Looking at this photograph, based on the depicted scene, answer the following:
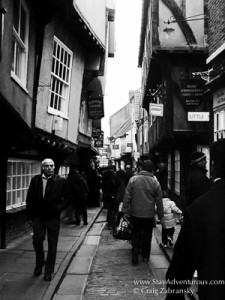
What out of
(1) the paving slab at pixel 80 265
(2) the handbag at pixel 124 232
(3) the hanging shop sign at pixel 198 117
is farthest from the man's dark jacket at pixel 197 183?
(3) the hanging shop sign at pixel 198 117

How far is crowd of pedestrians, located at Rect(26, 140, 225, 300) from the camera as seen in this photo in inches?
90.7

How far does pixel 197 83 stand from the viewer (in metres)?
14.1

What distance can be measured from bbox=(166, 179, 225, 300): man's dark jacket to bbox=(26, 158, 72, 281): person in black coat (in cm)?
390

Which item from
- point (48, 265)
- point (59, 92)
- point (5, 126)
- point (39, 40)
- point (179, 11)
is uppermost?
point (179, 11)

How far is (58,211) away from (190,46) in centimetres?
1186

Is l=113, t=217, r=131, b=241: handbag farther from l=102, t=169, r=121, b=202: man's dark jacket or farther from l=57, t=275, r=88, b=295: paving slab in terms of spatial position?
l=102, t=169, r=121, b=202: man's dark jacket

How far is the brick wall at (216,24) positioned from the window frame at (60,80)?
166 inches

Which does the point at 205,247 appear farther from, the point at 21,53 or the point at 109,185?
the point at 109,185

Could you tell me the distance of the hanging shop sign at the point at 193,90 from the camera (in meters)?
14.2

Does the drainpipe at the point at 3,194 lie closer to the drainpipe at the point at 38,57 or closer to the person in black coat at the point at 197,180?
the drainpipe at the point at 38,57

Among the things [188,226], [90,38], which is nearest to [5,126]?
[188,226]

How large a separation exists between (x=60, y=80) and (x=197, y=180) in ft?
21.6

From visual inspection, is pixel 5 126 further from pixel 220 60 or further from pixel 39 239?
pixel 220 60

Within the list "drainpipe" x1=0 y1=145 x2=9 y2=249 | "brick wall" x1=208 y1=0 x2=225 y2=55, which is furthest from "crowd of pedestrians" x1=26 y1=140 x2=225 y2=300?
"brick wall" x1=208 y1=0 x2=225 y2=55
